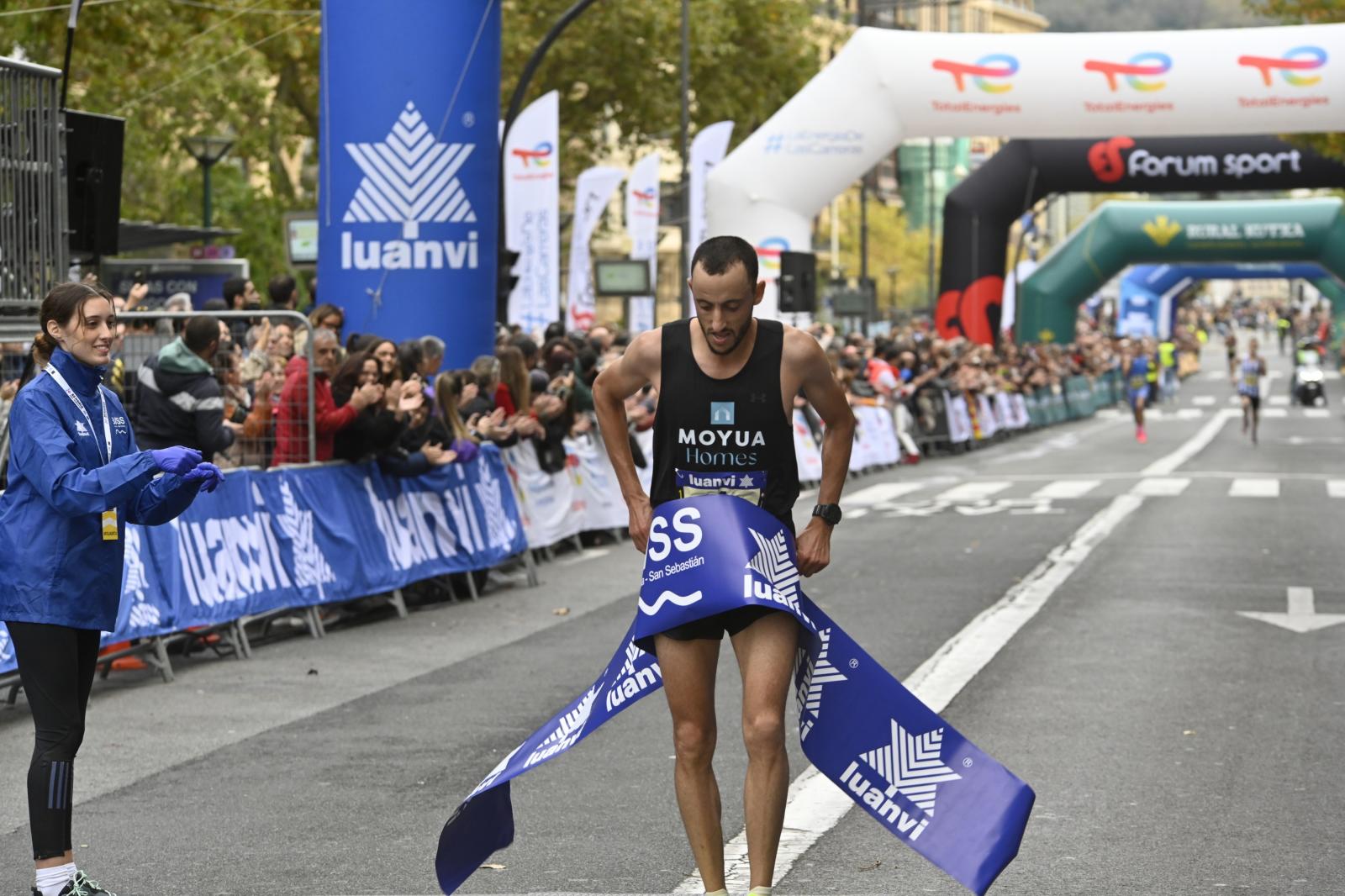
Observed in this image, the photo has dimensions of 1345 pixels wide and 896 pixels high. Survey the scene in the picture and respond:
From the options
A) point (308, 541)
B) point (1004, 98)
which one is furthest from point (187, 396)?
point (1004, 98)

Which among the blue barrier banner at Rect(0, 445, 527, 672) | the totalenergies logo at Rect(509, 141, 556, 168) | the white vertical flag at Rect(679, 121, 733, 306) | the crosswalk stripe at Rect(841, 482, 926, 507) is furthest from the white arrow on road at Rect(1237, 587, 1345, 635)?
the white vertical flag at Rect(679, 121, 733, 306)

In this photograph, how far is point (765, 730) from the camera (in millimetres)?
5430

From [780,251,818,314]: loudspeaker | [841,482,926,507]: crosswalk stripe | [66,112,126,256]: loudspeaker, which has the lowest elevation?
[841,482,926,507]: crosswalk stripe

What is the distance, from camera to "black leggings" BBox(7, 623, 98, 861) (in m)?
5.90

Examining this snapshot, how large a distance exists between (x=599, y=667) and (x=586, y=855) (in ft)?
14.4

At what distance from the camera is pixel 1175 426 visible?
150 feet

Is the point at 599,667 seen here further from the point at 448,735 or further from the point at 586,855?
the point at 586,855

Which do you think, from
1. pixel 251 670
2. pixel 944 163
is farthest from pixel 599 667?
pixel 944 163

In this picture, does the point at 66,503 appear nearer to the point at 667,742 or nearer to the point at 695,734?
the point at 695,734

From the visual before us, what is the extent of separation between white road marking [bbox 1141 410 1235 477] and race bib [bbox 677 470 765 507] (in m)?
22.7

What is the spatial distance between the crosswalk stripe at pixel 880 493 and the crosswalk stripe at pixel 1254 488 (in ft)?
11.8

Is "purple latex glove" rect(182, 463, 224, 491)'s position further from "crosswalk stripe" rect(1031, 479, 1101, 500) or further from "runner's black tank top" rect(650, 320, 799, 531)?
"crosswalk stripe" rect(1031, 479, 1101, 500)

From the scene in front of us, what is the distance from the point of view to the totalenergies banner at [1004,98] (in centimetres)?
2680

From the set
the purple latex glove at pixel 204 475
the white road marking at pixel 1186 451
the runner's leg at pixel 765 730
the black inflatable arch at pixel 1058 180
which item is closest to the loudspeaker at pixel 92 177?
the purple latex glove at pixel 204 475
